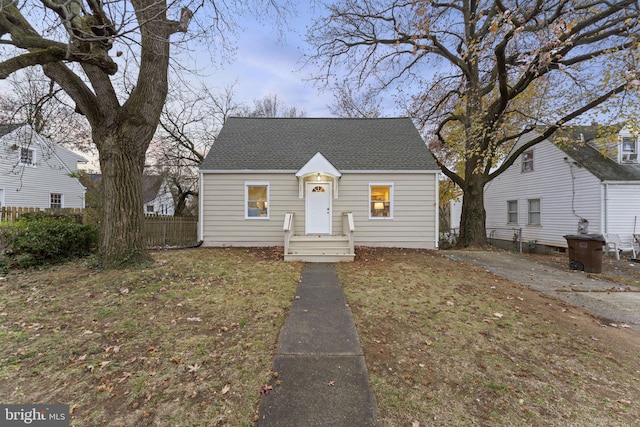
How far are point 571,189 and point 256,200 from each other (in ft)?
49.5

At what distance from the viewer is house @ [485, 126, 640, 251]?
1152 centimetres

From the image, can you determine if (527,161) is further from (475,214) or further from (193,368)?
(193,368)

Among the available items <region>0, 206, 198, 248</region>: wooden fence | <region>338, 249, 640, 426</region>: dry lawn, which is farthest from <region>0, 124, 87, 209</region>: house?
<region>338, 249, 640, 426</region>: dry lawn

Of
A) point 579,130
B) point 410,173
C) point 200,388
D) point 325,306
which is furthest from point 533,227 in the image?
point 200,388

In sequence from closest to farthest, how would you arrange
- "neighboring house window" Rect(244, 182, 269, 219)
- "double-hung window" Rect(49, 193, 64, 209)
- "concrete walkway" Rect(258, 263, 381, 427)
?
"concrete walkway" Rect(258, 263, 381, 427) → "neighboring house window" Rect(244, 182, 269, 219) → "double-hung window" Rect(49, 193, 64, 209)

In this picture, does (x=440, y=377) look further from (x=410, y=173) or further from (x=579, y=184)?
(x=579, y=184)

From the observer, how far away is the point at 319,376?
8.54 feet

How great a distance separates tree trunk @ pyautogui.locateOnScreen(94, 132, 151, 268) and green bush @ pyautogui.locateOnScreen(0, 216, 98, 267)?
2039 millimetres

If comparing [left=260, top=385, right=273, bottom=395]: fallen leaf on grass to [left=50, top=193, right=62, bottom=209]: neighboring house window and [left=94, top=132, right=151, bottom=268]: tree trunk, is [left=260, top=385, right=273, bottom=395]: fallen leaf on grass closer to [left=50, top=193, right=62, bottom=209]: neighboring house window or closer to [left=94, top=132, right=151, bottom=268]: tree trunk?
[left=94, top=132, right=151, bottom=268]: tree trunk

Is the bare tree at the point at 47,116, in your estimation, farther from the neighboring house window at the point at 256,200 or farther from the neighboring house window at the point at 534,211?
the neighboring house window at the point at 534,211

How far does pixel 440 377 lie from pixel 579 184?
1515 centimetres

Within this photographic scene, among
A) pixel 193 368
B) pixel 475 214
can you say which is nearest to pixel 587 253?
pixel 475 214

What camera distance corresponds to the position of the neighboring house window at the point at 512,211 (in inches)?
633

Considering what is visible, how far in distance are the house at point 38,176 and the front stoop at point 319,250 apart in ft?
44.7
